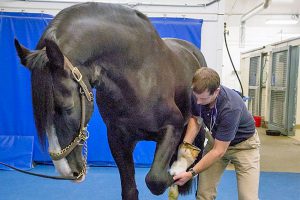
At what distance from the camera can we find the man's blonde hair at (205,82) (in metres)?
1.73

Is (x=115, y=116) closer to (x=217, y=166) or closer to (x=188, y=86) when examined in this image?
(x=188, y=86)

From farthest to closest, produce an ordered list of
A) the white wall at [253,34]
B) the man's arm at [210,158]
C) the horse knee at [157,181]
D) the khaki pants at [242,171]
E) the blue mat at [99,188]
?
the white wall at [253,34]
the blue mat at [99,188]
the khaki pants at [242,171]
the man's arm at [210,158]
the horse knee at [157,181]

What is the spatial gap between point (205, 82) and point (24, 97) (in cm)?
362

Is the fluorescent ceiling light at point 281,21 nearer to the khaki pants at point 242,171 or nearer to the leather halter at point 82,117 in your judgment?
the khaki pants at point 242,171

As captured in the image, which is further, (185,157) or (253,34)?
(253,34)

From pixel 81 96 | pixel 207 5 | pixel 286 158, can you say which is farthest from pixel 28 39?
pixel 286 158

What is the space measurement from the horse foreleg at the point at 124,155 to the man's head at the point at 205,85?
18.0 inches

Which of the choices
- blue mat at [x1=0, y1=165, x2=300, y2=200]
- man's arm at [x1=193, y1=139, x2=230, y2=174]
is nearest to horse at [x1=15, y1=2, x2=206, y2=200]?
man's arm at [x1=193, y1=139, x2=230, y2=174]

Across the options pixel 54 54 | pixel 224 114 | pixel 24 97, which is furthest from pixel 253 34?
pixel 54 54

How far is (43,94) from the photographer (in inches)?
49.2

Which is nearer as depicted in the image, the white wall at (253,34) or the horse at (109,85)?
the horse at (109,85)

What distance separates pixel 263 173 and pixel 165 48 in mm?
3386

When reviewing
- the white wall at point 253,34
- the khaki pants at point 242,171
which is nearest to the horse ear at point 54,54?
the khaki pants at point 242,171

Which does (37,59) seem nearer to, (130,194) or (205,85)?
(205,85)
